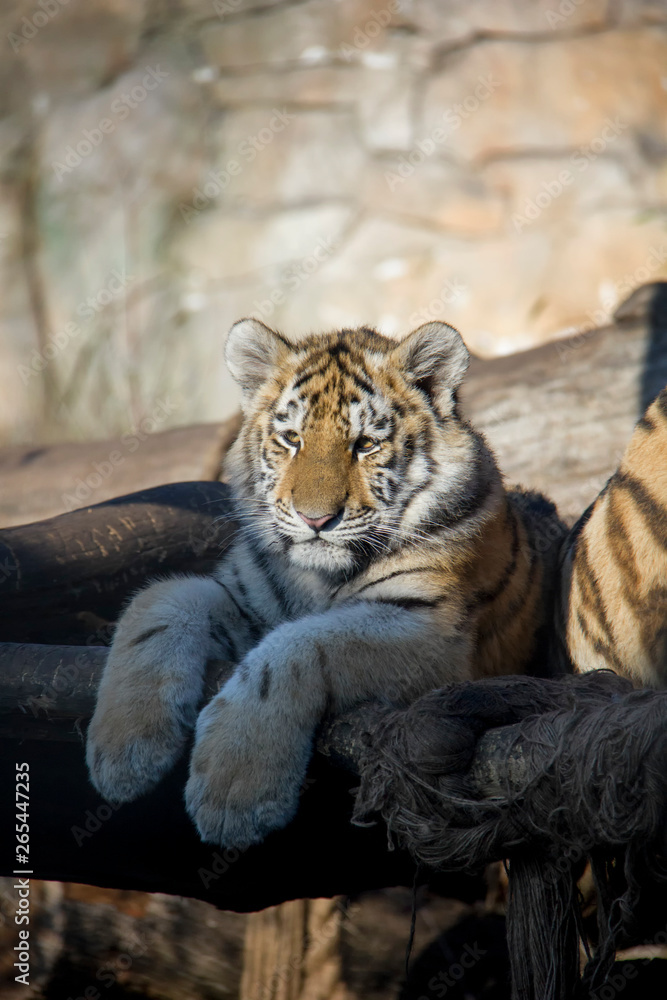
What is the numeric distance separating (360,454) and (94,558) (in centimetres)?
89

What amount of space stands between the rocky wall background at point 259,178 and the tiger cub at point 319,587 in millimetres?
3605

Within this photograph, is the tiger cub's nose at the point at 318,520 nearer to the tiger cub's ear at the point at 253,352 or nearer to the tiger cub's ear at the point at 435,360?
the tiger cub's ear at the point at 435,360

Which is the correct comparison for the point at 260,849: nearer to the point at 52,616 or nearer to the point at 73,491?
the point at 52,616

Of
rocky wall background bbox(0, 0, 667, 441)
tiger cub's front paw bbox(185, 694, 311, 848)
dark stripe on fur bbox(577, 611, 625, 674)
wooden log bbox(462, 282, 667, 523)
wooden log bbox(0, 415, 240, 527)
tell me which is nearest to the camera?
tiger cub's front paw bbox(185, 694, 311, 848)

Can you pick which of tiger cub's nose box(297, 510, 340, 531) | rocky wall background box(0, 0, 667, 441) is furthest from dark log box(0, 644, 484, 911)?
rocky wall background box(0, 0, 667, 441)

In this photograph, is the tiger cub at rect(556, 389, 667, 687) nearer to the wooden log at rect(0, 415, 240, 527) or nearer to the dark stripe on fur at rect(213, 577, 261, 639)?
the dark stripe on fur at rect(213, 577, 261, 639)

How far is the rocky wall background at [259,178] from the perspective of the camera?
5.64 m

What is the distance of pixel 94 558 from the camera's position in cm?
244

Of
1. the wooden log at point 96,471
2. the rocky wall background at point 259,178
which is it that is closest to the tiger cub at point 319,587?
the wooden log at point 96,471

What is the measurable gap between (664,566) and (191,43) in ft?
18.4

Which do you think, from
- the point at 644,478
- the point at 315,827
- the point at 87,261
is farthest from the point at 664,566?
the point at 87,261

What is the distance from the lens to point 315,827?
1513 mm

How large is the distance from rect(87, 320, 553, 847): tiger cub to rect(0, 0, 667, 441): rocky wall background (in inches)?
142

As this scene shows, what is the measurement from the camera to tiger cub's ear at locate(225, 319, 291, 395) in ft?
7.26
